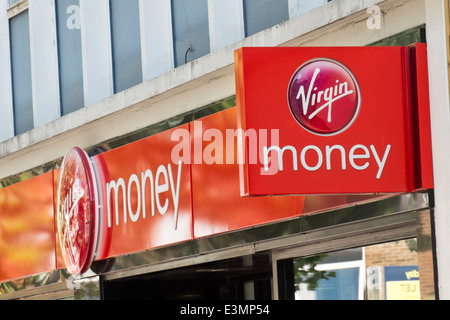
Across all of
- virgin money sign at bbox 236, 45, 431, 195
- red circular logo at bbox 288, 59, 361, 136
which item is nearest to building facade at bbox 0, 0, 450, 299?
virgin money sign at bbox 236, 45, 431, 195

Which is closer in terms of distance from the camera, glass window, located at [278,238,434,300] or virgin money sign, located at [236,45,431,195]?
virgin money sign, located at [236,45,431,195]

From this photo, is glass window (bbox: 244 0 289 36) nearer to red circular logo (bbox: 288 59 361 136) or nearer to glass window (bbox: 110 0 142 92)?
red circular logo (bbox: 288 59 361 136)

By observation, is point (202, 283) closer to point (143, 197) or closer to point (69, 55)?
point (143, 197)

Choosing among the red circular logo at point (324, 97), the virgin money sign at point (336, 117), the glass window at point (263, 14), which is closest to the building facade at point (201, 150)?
the glass window at point (263, 14)

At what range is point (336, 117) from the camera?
9297mm

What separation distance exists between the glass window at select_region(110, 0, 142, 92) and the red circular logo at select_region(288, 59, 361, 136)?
4.58 m

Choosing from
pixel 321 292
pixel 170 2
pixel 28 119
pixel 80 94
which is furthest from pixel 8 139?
pixel 321 292

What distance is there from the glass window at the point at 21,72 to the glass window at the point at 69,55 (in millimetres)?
929

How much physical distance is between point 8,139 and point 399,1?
7770 millimetres

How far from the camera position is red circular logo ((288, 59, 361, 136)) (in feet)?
30.5

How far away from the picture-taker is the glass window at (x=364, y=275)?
9.88m

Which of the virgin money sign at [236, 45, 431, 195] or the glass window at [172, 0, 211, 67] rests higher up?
the glass window at [172, 0, 211, 67]

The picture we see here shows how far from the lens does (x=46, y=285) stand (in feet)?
50.2

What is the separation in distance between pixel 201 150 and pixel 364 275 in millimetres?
2398
